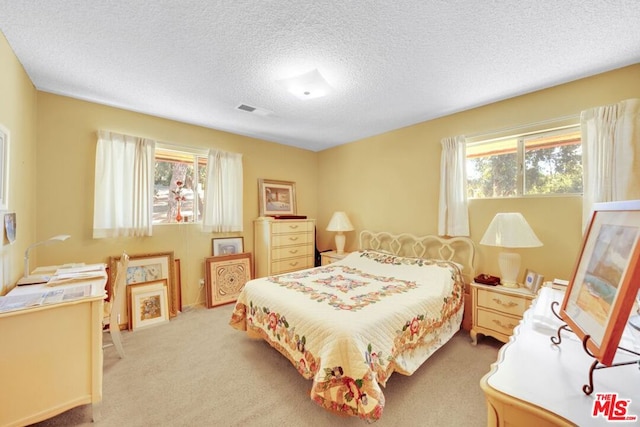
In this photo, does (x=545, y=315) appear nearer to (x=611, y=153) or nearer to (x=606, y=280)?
(x=606, y=280)

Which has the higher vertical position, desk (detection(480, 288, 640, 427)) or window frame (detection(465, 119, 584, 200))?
window frame (detection(465, 119, 584, 200))

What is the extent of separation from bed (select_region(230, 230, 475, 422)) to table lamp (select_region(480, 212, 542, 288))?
394 mm

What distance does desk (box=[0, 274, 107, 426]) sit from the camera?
137 cm

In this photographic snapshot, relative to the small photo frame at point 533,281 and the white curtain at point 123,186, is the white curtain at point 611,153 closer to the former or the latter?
the small photo frame at point 533,281

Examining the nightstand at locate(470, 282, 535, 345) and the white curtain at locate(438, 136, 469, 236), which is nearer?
the nightstand at locate(470, 282, 535, 345)

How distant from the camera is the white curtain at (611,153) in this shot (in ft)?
6.41

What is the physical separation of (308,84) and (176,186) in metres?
2.39

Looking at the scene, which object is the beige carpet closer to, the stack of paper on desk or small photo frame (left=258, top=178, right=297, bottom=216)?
the stack of paper on desk

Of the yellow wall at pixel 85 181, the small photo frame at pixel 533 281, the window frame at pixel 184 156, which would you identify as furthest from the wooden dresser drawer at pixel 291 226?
the small photo frame at pixel 533 281

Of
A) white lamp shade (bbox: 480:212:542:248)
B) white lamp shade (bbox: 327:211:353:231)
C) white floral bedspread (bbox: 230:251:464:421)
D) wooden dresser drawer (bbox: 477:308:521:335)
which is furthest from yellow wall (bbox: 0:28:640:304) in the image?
white floral bedspread (bbox: 230:251:464:421)

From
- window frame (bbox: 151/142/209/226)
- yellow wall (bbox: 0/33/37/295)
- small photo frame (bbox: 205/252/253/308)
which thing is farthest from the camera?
small photo frame (bbox: 205/252/253/308)

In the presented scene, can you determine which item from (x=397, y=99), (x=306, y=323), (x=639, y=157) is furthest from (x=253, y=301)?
(x=639, y=157)

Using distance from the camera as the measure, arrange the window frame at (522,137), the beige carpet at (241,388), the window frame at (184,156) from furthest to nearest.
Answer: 1. the window frame at (184,156)
2. the window frame at (522,137)
3. the beige carpet at (241,388)

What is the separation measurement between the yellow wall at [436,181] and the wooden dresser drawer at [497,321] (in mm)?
528
